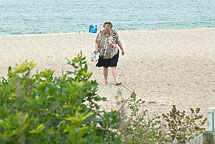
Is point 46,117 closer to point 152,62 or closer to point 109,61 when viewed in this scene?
point 109,61

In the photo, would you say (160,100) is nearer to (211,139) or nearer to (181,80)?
(181,80)

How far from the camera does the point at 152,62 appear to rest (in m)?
12.4

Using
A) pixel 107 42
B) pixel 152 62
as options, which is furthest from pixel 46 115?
pixel 152 62

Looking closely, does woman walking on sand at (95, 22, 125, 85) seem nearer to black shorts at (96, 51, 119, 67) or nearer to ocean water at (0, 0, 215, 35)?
black shorts at (96, 51, 119, 67)

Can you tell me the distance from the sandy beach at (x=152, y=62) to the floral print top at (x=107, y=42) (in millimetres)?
720

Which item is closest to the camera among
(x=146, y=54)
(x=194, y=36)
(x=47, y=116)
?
(x=47, y=116)

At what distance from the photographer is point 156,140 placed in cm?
455

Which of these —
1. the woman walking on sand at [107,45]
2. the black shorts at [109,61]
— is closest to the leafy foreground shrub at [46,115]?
the woman walking on sand at [107,45]

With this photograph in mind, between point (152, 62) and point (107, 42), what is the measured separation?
143 inches

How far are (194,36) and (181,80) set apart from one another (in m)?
9.14

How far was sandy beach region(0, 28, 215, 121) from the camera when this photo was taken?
842 cm

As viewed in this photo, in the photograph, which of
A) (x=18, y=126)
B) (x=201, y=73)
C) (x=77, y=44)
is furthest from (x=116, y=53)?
(x=77, y=44)

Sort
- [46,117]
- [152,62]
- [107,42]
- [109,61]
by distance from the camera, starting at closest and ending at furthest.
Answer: [46,117] → [107,42] → [109,61] → [152,62]

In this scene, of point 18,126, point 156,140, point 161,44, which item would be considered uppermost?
point 161,44
